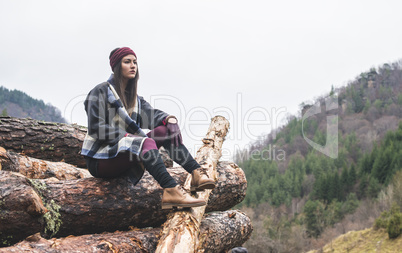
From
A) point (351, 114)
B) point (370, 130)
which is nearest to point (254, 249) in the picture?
point (370, 130)

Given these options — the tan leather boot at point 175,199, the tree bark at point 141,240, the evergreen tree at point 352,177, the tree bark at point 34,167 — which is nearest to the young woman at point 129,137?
the tan leather boot at point 175,199

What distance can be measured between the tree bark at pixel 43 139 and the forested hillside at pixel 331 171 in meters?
4.39

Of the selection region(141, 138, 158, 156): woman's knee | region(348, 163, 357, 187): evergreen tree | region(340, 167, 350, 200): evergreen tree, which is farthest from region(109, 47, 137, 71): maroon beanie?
region(348, 163, 357, 187): evergreen tree

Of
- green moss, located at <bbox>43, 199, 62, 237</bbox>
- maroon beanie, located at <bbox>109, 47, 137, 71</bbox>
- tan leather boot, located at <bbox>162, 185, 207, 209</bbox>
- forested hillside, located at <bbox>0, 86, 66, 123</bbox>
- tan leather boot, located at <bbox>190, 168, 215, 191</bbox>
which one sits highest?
forested hillside, located at <bbox>0, 86, 66, 123</bbox>

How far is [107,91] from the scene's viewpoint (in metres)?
4.39

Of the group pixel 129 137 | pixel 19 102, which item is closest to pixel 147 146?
pixel 129 137

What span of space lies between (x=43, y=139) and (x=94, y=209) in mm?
2516

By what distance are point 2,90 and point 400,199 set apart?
12619cm

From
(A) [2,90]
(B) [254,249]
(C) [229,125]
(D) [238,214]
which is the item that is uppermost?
(A) [2,90]

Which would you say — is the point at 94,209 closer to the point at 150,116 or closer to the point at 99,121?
the point at 99,121

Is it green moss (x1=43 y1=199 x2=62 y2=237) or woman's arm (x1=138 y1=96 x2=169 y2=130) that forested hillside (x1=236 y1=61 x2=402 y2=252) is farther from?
green moss (x1=43 y1=199 x2=62 y2=237)

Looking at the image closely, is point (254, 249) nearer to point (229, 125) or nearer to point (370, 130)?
point (229, 125)

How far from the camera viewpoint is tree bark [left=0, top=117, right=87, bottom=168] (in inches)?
228

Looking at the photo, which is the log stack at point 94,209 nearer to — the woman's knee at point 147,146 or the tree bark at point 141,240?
the tree bark at point 141,240
